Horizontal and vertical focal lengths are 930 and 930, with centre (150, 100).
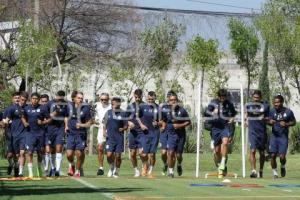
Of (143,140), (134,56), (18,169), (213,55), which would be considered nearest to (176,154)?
(143,140)

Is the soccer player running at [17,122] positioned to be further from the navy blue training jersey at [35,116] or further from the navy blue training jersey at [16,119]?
the navy blue training jersey at [35,116]

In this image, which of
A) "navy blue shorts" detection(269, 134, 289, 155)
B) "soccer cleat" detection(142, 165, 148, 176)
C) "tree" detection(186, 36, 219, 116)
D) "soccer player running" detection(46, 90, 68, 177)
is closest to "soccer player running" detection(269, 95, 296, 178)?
"navy blue shorts" detection(269, 134, 289, 155)

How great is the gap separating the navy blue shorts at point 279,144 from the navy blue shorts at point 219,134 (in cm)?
120

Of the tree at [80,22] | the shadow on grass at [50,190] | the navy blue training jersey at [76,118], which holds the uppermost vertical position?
the tree at [80,22]

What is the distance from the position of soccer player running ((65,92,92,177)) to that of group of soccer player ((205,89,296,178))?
295 centimetres

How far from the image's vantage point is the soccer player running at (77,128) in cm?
2189

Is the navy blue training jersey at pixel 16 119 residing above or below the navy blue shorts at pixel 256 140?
above

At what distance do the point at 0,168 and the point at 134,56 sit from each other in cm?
1645

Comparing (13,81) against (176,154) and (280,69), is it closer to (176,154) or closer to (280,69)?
(280,69)

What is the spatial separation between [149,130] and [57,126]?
7.29ft

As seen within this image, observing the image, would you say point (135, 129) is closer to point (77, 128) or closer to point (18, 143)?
point (77, 128)

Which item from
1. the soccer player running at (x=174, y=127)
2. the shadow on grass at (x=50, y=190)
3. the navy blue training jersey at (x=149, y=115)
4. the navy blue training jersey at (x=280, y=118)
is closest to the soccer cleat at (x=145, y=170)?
the soccer player running at (x=174, y=127)

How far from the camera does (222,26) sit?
4494 cm

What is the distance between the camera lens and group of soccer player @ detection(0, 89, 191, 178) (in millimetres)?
21797
